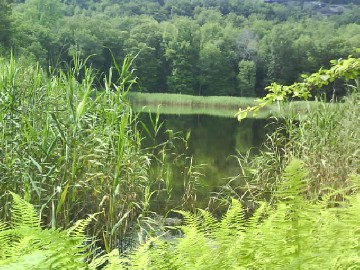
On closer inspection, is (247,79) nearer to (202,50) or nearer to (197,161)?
(202,50)

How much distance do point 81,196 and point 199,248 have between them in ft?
11.8

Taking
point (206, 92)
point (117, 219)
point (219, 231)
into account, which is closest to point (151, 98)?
point (206, 92)

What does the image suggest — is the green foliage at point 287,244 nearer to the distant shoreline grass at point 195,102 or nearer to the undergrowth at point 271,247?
the undergrowth at point 271,247

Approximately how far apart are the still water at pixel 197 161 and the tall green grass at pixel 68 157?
0.65 meters

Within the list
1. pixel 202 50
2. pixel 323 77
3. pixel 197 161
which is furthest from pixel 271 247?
pixel 202 50

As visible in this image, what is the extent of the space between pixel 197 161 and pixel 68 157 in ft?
24.8

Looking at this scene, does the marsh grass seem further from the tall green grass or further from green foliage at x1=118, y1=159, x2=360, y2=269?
green foliage at x1=118, y1=159, x2=360, y2=269

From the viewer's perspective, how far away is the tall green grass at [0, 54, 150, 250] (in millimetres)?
4332

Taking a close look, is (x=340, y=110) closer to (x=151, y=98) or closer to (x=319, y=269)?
(x=319, y=269)

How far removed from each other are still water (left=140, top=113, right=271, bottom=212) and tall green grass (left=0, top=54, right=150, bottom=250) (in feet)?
2.14

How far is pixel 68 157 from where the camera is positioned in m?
4.42

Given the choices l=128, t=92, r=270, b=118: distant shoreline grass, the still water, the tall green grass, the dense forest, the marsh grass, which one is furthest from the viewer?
the dense forest

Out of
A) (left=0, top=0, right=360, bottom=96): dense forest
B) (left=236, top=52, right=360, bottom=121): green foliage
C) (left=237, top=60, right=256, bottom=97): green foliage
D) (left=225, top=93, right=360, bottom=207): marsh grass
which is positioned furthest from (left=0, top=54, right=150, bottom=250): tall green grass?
(left=237, top=60, right=256, bottom=97): green foliage

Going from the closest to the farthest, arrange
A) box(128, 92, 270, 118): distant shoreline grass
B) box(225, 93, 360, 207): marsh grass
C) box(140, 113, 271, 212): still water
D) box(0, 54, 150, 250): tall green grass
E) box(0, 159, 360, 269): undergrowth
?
box(0, 159, 360, 269): undergrowth
box(0, 54, 150, 250): tall green grass
box(225, 93, 360, 207): marsh grass
box(140, 113, 271, 212): still water
box(128, 92, 270, 118): distant shoreline grass
